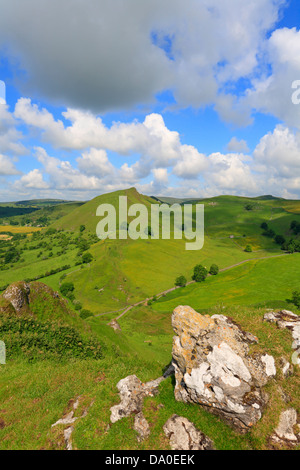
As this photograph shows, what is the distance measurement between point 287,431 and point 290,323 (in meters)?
7.33

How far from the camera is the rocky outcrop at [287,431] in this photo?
10172 millimetres

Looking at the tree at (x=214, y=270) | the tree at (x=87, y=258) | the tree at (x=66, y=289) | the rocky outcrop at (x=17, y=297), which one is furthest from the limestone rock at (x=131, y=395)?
the tree at (x=87, y=258)

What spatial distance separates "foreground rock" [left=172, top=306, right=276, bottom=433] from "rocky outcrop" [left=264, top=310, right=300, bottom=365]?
270cm

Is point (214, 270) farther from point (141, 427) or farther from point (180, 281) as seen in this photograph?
point (141, 427)

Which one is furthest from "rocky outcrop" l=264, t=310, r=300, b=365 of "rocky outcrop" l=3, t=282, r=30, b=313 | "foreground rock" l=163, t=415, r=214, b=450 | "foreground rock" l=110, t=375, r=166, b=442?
"rocky outcrop" l=3, t=282, r=30, b=313

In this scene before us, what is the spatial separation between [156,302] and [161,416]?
97966mm

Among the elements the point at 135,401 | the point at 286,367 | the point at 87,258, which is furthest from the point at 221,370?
the point at 87,258

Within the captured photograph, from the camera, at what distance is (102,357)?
76.5 ft

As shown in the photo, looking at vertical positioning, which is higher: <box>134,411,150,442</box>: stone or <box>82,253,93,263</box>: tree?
<box>134,411,150,442</box>: stone

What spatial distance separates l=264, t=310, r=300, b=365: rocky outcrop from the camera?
45.7 feet

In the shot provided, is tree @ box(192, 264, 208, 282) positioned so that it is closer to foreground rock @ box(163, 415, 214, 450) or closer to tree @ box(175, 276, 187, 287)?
tree @ box(175, 276, 187, 287)

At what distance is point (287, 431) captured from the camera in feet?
34.2

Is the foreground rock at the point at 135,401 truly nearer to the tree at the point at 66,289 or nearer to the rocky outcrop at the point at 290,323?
the rocky outcrop at the point at 290,323

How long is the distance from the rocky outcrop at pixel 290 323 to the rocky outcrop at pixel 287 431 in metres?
3.72
